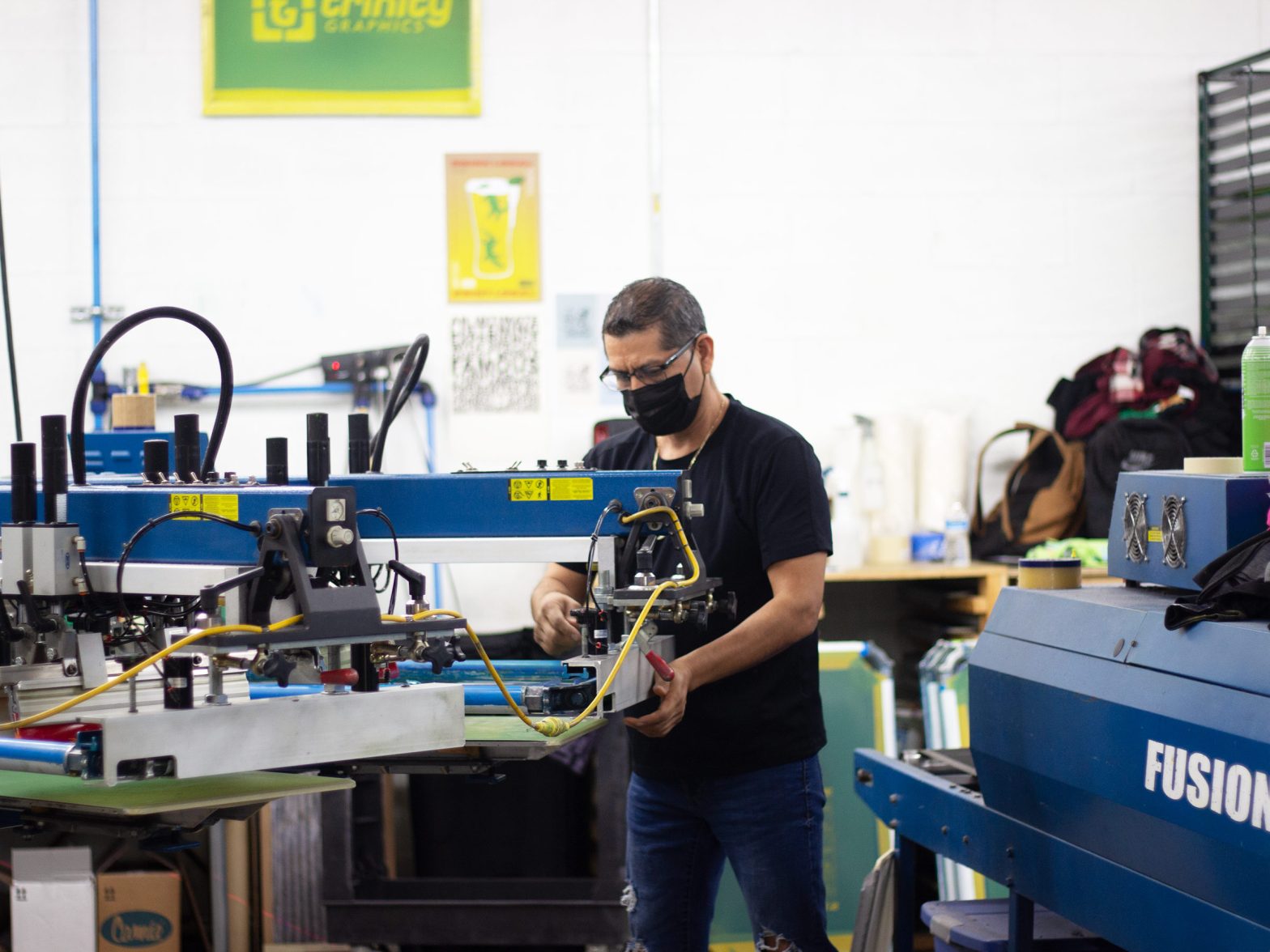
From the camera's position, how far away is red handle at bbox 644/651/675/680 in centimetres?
176

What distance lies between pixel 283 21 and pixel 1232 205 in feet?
9.69

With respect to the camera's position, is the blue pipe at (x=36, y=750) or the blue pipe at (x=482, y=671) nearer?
the blue pipe at (x=36, y=750)

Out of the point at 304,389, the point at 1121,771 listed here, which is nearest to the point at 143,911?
the point at 304,389

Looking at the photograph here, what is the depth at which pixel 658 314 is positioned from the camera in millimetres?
2178

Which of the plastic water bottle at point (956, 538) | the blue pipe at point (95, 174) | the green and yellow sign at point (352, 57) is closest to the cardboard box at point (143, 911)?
the blue pipe at point (95, 174)

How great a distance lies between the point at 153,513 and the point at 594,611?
54 centimetres

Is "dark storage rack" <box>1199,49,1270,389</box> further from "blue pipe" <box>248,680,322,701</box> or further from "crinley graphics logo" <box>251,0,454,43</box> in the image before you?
"blue pipe" <box>248,680,322,701</box>

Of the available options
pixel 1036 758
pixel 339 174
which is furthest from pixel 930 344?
pixel 1036 758

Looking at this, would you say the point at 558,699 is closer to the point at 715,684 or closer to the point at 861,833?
the point at 715,684

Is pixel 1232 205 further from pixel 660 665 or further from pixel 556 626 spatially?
pixel 660 665

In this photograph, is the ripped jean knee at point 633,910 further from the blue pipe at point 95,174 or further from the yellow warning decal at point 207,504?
the blue pipe at point 95,174

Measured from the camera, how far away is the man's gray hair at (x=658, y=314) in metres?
2.18

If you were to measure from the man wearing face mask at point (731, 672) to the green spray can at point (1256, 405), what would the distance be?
66 cm

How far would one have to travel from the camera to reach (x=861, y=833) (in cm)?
360
